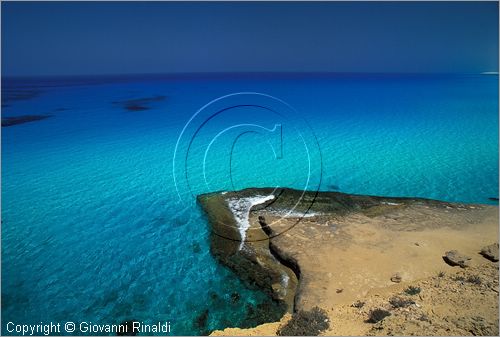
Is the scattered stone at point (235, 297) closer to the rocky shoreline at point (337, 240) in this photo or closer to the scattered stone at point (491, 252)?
the rocky shoreline at point (337, 240)

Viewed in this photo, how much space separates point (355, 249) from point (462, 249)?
4301 millimetres

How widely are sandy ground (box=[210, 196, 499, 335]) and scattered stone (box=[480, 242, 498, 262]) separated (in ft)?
0.91

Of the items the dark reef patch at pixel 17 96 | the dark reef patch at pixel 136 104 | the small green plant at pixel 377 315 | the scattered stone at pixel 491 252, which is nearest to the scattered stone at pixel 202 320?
the small green plant at pixel 377 315

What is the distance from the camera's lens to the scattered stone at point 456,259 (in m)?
11.7

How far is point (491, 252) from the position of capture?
39.4ft

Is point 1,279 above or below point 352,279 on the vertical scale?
below

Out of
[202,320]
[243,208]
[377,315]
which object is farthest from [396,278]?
[243,208]

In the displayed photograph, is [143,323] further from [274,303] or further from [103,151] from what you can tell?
[103,151]

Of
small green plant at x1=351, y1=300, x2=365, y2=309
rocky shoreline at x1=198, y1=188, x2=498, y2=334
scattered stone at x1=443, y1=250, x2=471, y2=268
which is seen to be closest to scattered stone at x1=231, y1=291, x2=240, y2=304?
rocky shoreline at x1=198, y1=188, x2=498, y2=334

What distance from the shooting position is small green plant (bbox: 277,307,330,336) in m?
8.80

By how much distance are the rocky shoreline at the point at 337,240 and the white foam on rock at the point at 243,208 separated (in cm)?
6

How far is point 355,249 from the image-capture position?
42.5 ft

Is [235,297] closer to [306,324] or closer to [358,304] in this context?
[306,324]

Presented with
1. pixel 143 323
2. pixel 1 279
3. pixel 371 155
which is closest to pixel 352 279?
pixel 143 323
